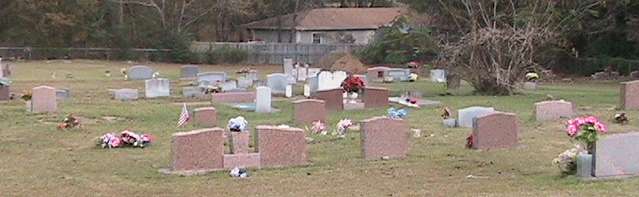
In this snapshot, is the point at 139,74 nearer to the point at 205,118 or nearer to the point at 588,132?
the point at 205,118

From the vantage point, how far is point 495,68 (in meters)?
29.0

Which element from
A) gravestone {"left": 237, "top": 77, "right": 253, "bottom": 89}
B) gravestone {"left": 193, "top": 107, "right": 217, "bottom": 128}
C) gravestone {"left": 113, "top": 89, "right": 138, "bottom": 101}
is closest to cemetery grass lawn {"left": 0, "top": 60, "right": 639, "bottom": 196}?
gravestone {"left": 193, "top": 107, "right": 217, "bottom": 128}

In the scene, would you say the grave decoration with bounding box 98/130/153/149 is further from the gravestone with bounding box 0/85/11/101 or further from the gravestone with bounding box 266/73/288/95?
the gravestone with bounding box 266/73/288/95

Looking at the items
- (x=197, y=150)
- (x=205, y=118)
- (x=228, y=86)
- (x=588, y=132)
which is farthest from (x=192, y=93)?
(x=588, y=132)

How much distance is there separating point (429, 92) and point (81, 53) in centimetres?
3495

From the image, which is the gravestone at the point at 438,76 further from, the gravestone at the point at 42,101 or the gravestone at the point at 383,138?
the gravestone at the point at 383,138

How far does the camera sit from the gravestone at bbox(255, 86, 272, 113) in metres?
22.5

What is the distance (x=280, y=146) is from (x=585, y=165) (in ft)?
13.1

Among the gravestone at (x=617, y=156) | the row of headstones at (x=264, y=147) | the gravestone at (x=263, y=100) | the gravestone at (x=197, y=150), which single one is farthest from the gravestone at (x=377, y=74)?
the gravestone at (x=617, y=156)

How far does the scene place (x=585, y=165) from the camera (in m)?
11.1

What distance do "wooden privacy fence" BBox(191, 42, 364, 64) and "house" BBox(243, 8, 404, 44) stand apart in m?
5.71

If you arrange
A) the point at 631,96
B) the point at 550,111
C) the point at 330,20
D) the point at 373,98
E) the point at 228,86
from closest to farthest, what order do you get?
the point at 550,111 < the point at 631,96 < the point at 373,98 < the point at 228,86 < the point at 330,20

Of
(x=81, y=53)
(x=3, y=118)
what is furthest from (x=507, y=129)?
(x=81, y=53)

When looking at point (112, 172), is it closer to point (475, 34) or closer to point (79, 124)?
point (79, 124)
